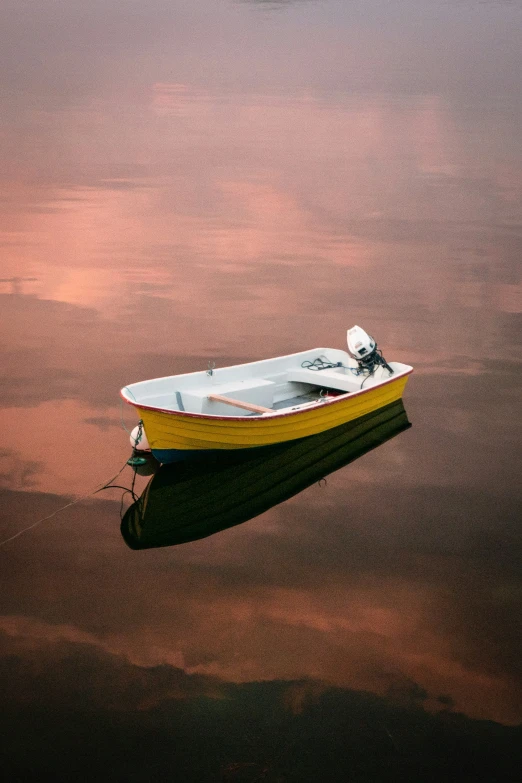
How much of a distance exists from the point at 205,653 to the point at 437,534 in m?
3.41

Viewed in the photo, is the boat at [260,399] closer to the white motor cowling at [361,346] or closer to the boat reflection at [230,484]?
the white motor cowling at [361,346]

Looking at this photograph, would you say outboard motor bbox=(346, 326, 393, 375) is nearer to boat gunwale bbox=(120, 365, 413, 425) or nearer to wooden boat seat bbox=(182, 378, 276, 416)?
boat gunwale bbox=(120, 365, 413, 425)

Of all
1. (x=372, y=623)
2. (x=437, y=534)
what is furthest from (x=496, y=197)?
(x=372, y=623)

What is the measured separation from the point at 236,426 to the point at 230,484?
2.41 ft

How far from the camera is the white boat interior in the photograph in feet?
41.4

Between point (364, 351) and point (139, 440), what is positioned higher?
point (364, 351)

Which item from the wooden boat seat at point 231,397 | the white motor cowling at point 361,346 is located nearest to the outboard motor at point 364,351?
the white motor cowling at point 361,346

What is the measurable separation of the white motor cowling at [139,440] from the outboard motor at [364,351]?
3.49m

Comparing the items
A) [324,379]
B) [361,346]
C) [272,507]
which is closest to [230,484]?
[272,507]

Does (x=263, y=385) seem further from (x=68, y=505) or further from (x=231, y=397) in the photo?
(x=68, y=505)

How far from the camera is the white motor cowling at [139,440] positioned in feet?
40.7

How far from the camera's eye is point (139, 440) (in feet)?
40.7

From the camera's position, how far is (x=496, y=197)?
108 feet

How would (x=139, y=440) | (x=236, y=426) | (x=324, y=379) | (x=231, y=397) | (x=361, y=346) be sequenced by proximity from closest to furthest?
(x=236, y=426)
(x=139, y=440)
(x=231, y=397)
(x=361, y=346)
(x=324, y=379)
